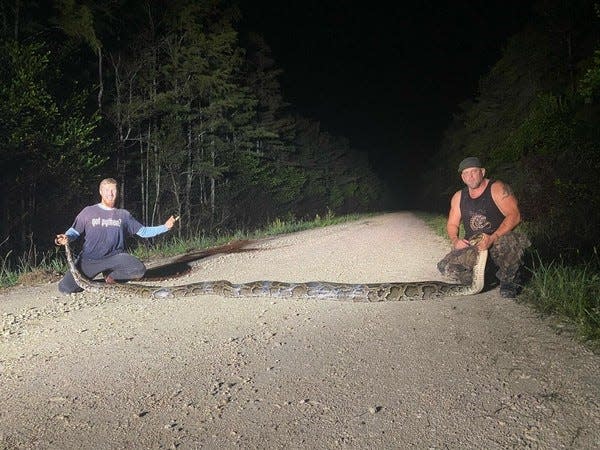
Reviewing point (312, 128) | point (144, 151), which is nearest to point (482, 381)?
point (144, 151)

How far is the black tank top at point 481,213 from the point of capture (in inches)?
214

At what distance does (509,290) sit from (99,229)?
575cm

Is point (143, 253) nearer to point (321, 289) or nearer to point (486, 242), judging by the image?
point (321, 289)

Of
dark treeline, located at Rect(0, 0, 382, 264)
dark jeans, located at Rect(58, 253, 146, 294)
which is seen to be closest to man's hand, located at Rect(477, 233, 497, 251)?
dark jeans, located at Rect(58, 253, 146, 294)

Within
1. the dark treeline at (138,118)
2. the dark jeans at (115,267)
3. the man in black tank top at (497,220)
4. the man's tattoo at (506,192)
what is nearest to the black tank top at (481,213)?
the man in black tank top at (497,220)

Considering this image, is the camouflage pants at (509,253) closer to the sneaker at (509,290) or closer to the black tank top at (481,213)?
the sneaker at (509,290)

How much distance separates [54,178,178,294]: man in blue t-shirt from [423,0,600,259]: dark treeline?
265 inches

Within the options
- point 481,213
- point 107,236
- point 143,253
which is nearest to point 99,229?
point 107,236

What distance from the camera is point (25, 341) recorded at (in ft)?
13.9

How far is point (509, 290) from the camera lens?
17.1 feet

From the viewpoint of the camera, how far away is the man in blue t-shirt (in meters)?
6.47

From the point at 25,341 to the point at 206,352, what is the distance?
6.29 ft

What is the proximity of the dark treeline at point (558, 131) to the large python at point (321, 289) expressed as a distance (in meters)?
2.66

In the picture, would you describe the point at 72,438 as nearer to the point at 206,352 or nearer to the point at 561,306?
the point at 206,352
